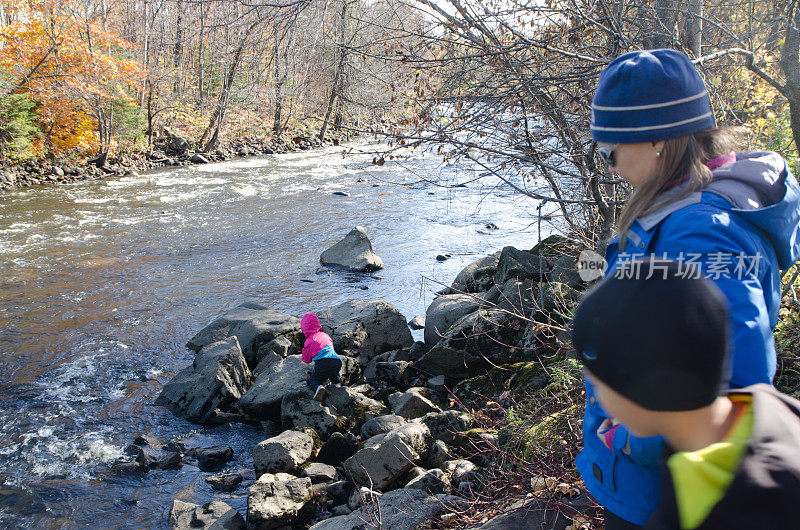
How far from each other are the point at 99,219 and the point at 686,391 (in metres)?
14.5

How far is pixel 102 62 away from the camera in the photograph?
63.8 feet

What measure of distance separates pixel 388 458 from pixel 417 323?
12.3 feet

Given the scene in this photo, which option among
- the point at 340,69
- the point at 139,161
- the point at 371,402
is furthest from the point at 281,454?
the point at 139,161

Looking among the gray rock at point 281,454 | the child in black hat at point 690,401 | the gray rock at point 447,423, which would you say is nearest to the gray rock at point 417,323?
the gray rock at point 447,423

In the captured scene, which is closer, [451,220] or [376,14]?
[376,14]

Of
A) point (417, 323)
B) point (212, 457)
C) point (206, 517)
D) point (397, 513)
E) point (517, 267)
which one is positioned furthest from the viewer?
point (417, 323)

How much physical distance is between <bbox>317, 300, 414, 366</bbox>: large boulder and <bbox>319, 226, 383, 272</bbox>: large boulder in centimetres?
288

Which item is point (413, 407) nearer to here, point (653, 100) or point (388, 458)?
point (388, 458)

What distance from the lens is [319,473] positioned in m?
4.80

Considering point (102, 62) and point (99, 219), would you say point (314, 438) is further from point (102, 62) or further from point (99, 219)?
point (102, 62)

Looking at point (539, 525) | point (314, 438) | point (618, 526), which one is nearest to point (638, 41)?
point (539, 525)

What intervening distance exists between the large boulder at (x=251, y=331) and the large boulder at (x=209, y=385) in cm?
69

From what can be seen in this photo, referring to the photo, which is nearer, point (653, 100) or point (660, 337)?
point (660, 337)

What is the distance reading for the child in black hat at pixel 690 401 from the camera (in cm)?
93
